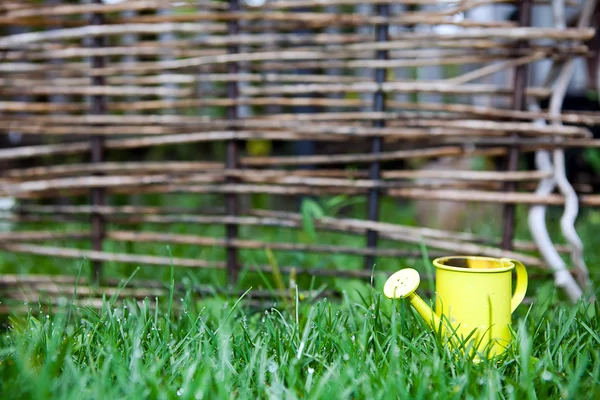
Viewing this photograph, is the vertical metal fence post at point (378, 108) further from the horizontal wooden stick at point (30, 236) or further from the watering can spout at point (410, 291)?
the horizontal wooden stick at point (30, 236)

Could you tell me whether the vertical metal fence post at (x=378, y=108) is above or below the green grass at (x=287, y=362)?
above

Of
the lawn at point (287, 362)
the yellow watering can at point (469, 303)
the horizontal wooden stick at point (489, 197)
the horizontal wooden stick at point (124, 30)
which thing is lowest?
the lawn at point (287, 362)

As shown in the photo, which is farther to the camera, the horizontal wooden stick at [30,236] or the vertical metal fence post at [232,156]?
the horizontal wooden stick at [30,236]

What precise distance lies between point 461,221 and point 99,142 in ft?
6.85

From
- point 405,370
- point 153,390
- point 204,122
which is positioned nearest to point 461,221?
point 204,122

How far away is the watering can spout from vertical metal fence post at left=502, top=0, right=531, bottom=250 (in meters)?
0.66

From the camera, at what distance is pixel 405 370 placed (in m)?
1.08

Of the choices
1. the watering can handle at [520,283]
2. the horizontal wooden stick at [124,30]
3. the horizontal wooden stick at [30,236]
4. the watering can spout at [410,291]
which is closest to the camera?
the watering can spout at [410,291]

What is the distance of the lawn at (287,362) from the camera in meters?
0.94

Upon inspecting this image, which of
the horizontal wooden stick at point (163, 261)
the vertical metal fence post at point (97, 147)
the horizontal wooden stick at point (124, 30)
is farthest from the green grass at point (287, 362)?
the horizontal wooden stick at point (124, 30)

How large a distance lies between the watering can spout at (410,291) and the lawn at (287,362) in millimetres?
27

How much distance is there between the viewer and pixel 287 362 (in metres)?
1.13

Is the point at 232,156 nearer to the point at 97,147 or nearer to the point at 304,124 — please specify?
the point at 304,124

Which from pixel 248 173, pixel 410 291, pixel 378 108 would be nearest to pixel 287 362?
pixel 410 291
